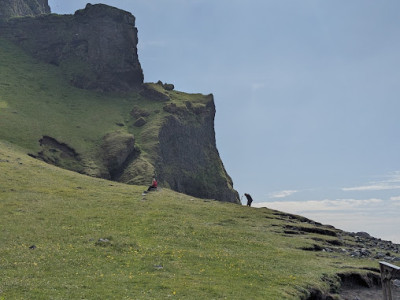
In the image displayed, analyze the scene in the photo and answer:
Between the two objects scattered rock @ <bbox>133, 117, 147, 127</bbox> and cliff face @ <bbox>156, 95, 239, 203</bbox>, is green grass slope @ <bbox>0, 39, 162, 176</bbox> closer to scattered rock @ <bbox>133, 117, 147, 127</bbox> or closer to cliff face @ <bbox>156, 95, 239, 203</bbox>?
scattered rock @ <bbox>133, 117, 147, 127</bbox>

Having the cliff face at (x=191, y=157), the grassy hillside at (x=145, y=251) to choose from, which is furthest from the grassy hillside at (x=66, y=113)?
the grassy hillside at (x=145, y=251)

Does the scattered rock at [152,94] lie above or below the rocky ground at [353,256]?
above

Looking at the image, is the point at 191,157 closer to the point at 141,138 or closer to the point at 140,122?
the point at 140,122

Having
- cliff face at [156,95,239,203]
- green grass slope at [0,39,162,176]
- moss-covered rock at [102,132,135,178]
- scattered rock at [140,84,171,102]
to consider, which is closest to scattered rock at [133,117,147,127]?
green grass slope at [0,39,162,176]

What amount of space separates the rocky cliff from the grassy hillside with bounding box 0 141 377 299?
5627cm

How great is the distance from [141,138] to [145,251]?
110815 millimetres

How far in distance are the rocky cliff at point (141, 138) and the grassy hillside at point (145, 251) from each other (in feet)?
185

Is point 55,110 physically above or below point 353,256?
above

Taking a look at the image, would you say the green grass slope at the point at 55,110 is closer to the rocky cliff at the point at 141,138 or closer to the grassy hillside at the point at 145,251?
the rocky cliff at the point at 141,138

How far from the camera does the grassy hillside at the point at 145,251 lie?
87.4 ft

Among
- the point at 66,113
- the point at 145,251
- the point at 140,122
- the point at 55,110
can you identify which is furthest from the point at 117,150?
the point at 145,251

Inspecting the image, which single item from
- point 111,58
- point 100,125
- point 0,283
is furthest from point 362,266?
point 111,58

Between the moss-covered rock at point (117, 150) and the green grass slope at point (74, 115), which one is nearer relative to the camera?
the green grass slope at point (74, 115)

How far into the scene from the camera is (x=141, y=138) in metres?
145
